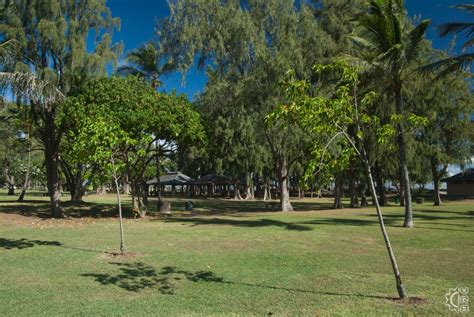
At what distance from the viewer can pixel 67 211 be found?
85.2 ft

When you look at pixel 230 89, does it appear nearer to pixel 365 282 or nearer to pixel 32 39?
pixel 32 39

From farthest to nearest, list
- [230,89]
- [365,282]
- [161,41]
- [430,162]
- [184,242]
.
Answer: [430,162], [161,41], [230,89], [184,242], [365,282]

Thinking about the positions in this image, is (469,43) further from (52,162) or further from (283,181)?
(52,162)

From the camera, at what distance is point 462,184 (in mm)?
64250

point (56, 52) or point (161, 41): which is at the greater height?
point (161, 41)

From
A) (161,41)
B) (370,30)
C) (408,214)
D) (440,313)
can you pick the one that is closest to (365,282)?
(440,313)

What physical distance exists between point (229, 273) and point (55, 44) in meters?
17.3

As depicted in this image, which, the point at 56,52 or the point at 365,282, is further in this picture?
the point at 56,52

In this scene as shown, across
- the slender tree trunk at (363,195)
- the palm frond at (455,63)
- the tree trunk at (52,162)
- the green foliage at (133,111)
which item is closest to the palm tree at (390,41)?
the palm frond at (455,63)

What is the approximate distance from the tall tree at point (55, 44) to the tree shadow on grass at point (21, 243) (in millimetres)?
8507

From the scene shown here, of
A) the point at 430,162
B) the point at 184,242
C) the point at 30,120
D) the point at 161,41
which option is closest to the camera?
the point at 184,242

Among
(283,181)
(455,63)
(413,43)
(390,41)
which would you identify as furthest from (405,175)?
(283,181)

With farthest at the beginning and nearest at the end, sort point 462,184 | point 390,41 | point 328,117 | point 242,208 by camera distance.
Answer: point 462,184, point 242,208, point 390,41, point 328,117

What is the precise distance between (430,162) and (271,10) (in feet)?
72.0
